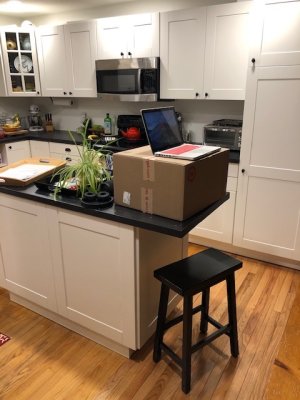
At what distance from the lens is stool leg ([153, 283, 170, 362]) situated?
5.51 feet

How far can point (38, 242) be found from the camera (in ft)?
6.40

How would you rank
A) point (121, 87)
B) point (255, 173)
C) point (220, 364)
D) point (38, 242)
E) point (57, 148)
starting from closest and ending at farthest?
point (220, 364)
point (38, 242)
point (255, 173)
point (121, 87)
point (57, 148)

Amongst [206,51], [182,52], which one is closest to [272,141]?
[206,51]

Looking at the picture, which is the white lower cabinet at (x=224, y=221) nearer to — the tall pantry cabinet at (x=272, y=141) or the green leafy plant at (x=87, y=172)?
the tall pantry cabinet at (x=272, y=141)

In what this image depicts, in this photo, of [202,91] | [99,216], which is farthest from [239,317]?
[202,91]

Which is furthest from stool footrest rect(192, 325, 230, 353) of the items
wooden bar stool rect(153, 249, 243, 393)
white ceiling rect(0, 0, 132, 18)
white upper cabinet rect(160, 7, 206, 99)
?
white ceiling rect(0, 0, 132, 18)

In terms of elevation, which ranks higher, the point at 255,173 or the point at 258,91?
the point at 258,91

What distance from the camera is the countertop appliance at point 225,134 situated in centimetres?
287

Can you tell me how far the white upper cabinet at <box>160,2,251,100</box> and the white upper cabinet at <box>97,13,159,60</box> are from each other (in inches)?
4.1

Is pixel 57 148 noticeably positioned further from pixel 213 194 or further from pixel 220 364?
pixel 220 364

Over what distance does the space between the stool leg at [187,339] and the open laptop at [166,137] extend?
27.5 inches

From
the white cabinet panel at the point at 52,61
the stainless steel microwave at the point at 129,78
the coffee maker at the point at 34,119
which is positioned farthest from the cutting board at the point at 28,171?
the coffee maker at the point at 34,119

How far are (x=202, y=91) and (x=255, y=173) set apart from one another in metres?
0.95

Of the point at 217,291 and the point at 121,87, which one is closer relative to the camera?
the point at 217,291
